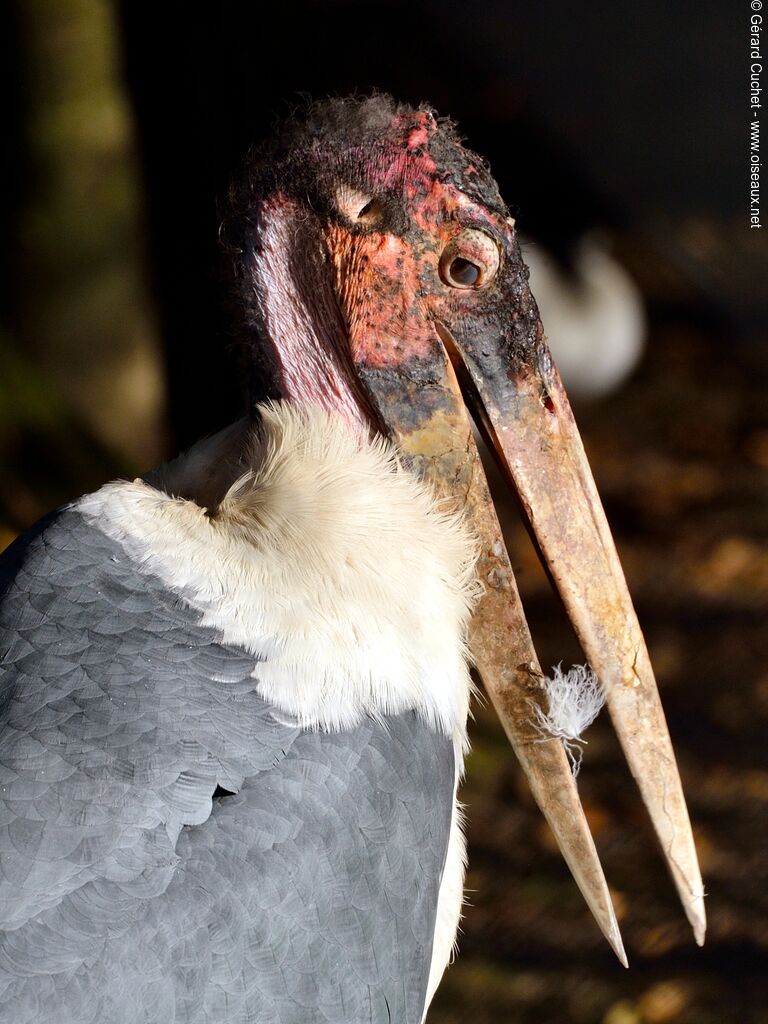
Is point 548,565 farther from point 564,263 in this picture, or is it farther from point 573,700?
point 564,263

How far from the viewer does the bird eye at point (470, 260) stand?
4.58 feet

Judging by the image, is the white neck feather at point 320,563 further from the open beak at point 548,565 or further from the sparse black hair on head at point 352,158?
the sparse black hair on head at point 352,158

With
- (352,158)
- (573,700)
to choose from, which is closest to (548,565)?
(573,700)

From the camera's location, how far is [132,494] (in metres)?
1.40

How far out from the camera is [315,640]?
52.6 inches

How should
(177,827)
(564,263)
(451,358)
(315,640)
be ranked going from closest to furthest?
(177,827) < (315,640) < (451,358) < (564,263)

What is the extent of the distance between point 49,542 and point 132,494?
0.12 meters

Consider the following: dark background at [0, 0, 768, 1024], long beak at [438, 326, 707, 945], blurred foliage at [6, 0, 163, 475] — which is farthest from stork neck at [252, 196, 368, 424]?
blurred foliage at [6, 0, 163, 475]

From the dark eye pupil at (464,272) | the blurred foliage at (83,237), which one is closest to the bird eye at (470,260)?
the dark eye pupil at (464,272)

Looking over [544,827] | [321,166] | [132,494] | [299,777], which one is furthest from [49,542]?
[544,827]

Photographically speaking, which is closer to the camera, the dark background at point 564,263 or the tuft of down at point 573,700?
the tuft of down at point 573,700

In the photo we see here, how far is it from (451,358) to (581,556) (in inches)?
11.9

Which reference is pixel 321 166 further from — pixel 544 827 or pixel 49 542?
pixel 544 827

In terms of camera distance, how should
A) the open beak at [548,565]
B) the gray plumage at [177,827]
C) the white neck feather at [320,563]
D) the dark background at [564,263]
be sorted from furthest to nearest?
the dark background at [564,263] → the open beak at [548,565] → the white neck feather at [320,563] → the gray plumage at [177,827]
